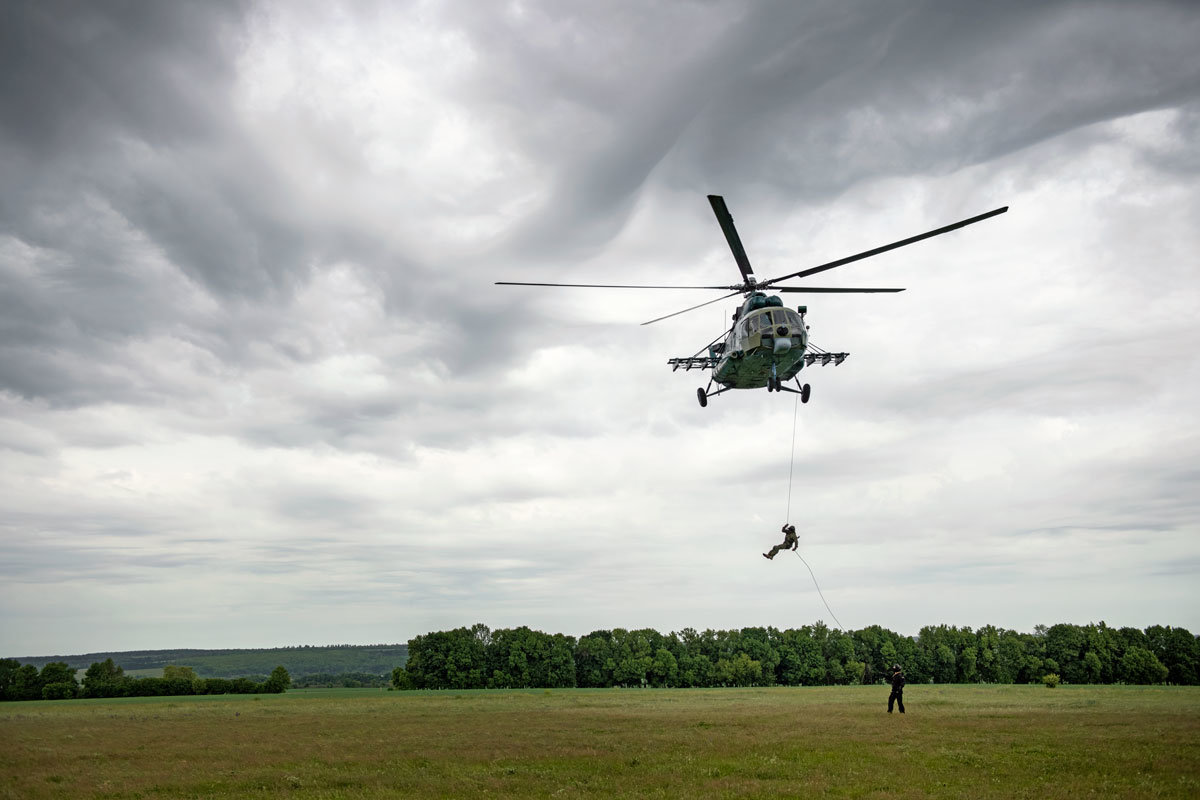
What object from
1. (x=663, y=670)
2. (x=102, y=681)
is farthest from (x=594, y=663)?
(x=102, y=681)

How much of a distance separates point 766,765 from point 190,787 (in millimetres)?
17861

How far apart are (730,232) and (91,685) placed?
298 feet

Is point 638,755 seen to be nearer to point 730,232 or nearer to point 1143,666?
point 730,232

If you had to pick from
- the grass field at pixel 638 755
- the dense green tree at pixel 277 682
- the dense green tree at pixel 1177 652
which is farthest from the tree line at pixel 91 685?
the dense green tree at pixel 1177 652

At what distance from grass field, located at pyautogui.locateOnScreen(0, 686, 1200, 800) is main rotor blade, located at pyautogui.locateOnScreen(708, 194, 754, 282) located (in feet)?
57.9

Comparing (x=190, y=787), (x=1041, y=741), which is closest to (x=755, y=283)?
(x=1041, y=741)

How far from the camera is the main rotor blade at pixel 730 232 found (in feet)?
82.6

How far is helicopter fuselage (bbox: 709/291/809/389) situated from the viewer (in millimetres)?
26094

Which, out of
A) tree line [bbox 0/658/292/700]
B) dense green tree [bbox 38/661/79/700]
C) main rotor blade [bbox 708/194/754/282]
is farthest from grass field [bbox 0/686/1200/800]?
dense green tree [bbox 38/661/79/700]

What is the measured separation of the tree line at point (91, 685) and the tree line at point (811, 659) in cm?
3443

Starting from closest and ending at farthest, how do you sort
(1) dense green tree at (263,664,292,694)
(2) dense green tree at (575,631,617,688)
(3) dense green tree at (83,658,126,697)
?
(3) dense green tree at (83,658,126,697) < (1) dense green tree at (263,664,292,694) < (2) dense green tree at (575,631,617,688)

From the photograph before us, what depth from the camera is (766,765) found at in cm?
2398

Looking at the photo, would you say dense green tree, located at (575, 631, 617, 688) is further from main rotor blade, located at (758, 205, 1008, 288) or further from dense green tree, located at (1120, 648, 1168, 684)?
main rotor blade, located at (758, 205, 1008, 288)

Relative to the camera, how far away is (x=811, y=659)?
397 feet
